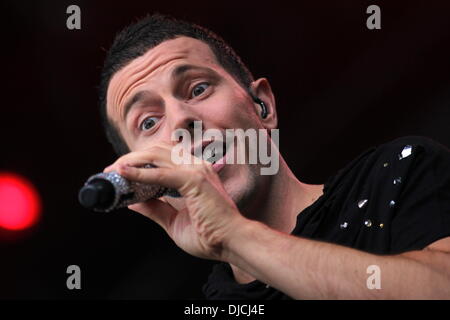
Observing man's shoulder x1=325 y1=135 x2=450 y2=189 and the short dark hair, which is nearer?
man's shoulder x1=325 y1=135 x2=450 y2=189

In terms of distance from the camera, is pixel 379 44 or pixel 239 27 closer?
pixel 379 44

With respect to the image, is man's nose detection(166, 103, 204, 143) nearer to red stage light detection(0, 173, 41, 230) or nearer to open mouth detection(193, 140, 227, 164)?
open mouth detection(193, 140, 227, 164)

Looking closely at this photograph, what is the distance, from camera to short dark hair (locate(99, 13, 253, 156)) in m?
1.99

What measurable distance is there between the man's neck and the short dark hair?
1.42ft

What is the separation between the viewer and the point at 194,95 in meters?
1.80

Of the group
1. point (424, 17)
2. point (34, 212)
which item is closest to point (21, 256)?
point (34, 212)

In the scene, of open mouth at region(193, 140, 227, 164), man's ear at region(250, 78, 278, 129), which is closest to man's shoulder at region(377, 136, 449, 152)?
open mouth at region(193, 140, 227, 164)

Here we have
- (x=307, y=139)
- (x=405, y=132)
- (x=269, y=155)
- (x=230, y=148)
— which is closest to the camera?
(x=230, y=148)

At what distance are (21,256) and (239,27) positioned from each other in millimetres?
1179

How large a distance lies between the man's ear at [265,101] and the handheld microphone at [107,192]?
80cm

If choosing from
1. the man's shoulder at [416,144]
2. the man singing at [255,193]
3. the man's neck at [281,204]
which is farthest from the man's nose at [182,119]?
the man's shoulder at [416,144]

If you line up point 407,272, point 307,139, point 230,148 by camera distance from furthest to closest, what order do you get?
point 307,139, point 230,148, point 407,272

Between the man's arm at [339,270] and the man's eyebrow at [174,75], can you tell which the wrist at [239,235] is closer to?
the man's arm at [339,270]
